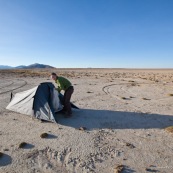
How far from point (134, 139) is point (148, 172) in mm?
2386

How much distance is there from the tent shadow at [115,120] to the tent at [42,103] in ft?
2.02

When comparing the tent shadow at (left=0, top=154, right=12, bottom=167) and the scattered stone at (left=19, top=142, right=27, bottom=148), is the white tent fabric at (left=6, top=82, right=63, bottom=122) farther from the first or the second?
the tent shadow at (left=0, top=154, right=12, bottom=167)

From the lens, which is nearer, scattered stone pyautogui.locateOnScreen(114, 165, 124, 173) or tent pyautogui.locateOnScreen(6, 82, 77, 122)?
scattered stone pyautogui.locateOnScreen(114, 165, 124, 173)

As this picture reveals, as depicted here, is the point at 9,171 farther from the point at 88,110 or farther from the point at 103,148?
the point at 88,110

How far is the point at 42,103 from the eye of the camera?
1134 cm

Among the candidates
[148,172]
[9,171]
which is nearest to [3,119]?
[9,171]

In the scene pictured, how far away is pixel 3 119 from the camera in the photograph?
11391 mm

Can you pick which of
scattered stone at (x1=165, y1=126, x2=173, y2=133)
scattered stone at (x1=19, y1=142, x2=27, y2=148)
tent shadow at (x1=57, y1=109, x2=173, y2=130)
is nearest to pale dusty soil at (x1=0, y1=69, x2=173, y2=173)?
tent shadow at (x1=57, y1=109, x2=173, y2=130)

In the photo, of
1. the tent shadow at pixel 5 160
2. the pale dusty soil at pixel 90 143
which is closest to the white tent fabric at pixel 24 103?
the pale dusty soil at pixel 90 143

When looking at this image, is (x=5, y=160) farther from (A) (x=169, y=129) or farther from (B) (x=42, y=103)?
(A) (x=169, y=129)

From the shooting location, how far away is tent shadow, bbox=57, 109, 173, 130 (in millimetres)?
10497

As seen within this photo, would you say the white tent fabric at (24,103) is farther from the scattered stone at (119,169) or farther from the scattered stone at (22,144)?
the scattered stone at (119,169)

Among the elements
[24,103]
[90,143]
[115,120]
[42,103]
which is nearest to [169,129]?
[115,120]

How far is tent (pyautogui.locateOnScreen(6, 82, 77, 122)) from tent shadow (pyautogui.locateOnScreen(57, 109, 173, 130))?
2.02 ft
